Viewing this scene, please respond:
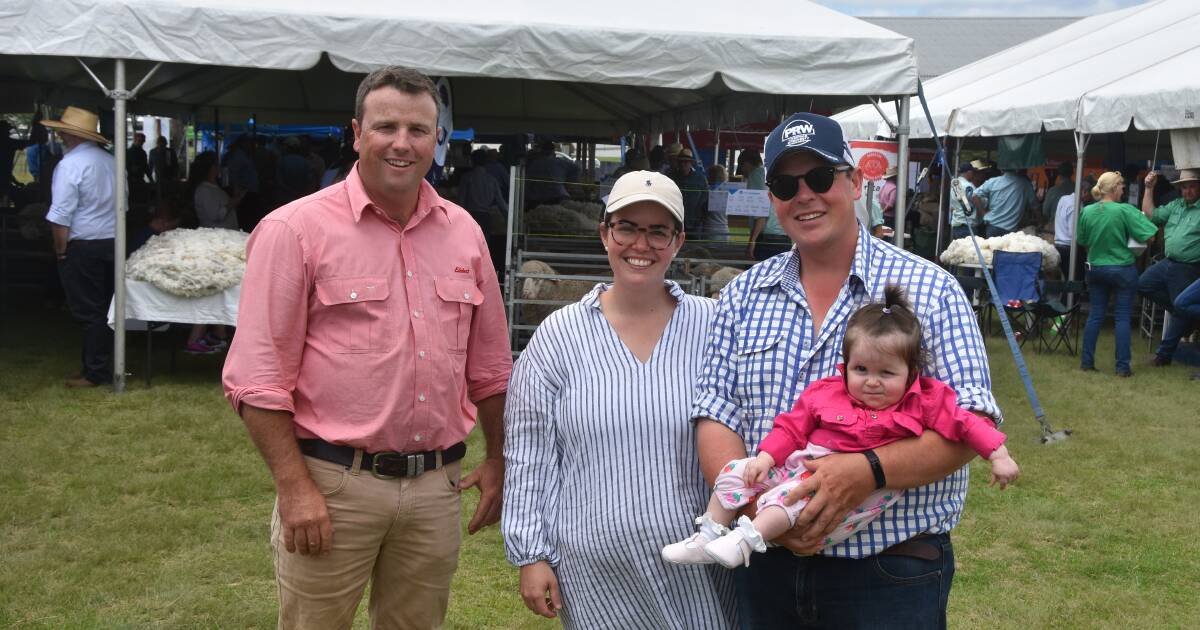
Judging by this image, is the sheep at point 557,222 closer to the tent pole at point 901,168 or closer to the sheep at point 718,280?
the sheep at point 718,280

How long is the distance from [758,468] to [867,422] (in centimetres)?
24

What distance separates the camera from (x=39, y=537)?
5.55 m

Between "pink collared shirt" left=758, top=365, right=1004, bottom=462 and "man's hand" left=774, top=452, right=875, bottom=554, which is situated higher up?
"pink collared shirt" left=758, top=365, right=1004, bottom=462

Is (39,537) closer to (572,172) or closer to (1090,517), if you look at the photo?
(1090,517)

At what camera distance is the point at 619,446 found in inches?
106

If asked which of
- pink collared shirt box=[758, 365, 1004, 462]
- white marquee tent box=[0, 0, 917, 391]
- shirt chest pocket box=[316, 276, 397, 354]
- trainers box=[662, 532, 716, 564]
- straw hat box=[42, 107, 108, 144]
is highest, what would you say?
white marquee tent box=[0, 0, 917, 391]

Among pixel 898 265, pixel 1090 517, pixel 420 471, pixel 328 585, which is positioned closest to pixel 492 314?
pixel 420 471

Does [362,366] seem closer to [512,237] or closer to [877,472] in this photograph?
[877,472]

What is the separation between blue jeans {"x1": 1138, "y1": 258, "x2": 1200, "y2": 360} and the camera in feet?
36.9

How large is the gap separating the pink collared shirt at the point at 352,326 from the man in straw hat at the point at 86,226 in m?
6.71

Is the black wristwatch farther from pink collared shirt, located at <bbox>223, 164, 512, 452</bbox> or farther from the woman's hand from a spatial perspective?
pink collared shirt, located at <bbox>223, 164, 512, 452</bbox>

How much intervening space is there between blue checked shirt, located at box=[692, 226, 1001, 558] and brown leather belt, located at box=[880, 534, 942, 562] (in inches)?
1.0

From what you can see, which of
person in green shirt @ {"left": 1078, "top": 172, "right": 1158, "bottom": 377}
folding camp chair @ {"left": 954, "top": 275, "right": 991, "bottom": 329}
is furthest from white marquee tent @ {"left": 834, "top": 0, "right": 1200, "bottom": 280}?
person in green shirt @ {"left": 1078, "top": 172, "right": 1158, "bottom": 377}

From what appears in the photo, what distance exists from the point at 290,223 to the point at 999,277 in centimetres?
1081
